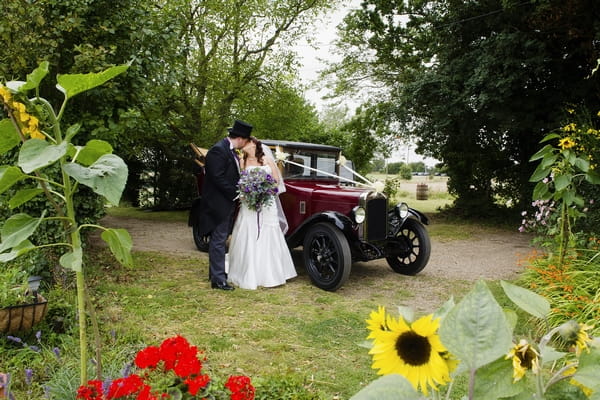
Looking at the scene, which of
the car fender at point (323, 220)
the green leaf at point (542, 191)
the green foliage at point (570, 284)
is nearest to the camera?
the green foliage at point (570, 284)

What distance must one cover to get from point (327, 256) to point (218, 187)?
5.24ft

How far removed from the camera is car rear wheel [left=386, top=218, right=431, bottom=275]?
6023 mm

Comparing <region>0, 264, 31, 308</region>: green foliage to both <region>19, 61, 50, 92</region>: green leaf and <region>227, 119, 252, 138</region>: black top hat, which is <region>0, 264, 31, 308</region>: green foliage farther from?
<region>227, 119, 252, 138</region>: black top hat

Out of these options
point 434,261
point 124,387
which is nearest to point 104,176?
point 124,387

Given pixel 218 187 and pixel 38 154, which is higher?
pixel 38 154

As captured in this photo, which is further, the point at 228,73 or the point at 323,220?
the point at 228,73

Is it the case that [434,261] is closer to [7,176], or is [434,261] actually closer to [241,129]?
[241,129]

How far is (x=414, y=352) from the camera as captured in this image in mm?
768

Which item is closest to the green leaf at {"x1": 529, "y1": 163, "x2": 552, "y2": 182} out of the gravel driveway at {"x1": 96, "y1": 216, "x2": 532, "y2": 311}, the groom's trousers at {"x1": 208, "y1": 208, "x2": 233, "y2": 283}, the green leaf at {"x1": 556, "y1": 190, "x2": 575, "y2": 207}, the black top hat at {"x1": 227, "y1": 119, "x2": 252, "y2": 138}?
the green leaf at {"x1": 556, "y1": 190, "x2": 575, "y2": 207}

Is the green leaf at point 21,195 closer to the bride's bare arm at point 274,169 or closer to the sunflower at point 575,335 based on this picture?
the sunflower at point 575,335

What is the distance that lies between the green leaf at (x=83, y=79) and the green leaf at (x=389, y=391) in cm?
119

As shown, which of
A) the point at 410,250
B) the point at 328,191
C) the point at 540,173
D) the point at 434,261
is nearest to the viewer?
the point at 540,173

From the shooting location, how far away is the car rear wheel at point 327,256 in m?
5.16

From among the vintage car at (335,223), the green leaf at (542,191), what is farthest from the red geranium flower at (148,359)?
the green leaf at (542,191)
